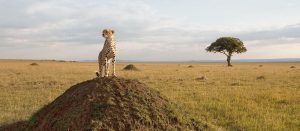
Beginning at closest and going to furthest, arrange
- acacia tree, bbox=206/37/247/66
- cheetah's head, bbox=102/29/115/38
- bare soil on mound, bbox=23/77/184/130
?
bare soil on mound, bbox=23/77/184/130
cheetah's head, bbox=102/29/115/38
acacia tree, bbox=206/37/247/66

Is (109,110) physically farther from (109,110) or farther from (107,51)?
(107,51)

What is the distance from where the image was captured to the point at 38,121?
9.47 m

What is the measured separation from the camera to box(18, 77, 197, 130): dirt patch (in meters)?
8.00

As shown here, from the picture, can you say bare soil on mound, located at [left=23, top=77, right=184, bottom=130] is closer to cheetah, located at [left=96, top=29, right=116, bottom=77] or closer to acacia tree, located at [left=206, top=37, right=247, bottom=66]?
cheetah, located at [left=96, top=29, right=116, bottom=77]

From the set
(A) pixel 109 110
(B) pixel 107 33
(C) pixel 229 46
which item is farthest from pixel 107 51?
(C) pixel 229 46

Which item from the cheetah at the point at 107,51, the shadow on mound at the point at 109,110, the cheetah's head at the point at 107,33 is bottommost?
the shadow on mound at the point at 109,110

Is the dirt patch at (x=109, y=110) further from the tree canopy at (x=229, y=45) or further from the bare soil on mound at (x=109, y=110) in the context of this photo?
the tree canopy at (x=229, y=45)

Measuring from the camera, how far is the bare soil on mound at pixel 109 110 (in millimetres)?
7996

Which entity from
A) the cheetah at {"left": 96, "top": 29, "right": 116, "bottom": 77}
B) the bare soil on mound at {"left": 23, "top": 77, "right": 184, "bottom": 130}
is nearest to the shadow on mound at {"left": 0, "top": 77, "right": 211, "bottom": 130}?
the bare soil on mound at {"left": 23, "top": 77, "right": 184, "bottom": 130}

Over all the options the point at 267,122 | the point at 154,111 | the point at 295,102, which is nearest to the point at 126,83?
the point at 154,111

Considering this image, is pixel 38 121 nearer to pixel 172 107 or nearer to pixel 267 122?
pixel 172 107

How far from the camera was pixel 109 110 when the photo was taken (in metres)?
8.22

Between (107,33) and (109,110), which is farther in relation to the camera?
(107,33)

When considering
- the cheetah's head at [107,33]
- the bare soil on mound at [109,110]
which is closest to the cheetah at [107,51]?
the cheetah's head at [107,33]
